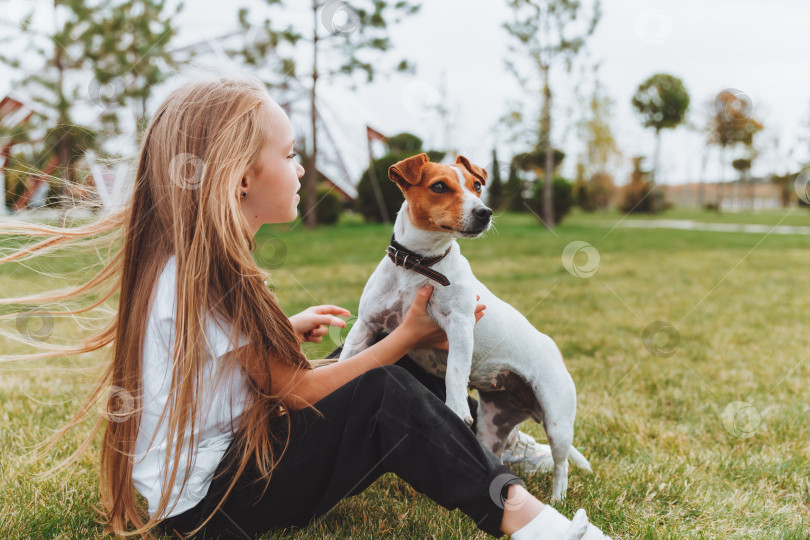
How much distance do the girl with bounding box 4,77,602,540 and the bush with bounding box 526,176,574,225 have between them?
14.7 meters

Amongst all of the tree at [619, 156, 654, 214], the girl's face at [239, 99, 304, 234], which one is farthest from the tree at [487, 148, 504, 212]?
the tree at [619, 156, 654, 214]

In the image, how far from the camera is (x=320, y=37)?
5219 mm

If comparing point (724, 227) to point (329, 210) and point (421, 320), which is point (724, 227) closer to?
point (329, 210)

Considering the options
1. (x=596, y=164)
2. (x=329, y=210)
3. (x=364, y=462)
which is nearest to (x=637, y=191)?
(x=596, y=164)

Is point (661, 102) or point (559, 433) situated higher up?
point (661, 102)

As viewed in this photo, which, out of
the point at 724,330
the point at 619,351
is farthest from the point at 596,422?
the point at 724,330

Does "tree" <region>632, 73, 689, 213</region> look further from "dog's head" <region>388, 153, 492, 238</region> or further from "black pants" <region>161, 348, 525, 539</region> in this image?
"black pants" <region>161, 348, 525, 539</region>

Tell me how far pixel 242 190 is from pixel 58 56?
52.4ft

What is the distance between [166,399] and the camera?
188 centimetres

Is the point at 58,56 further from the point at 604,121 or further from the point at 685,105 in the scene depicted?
the point at 685,105

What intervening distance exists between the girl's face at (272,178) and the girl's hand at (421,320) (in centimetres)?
52

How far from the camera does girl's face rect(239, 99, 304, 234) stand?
2016 mm

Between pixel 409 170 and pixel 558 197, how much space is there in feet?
49.9

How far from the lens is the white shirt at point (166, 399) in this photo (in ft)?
6.13
